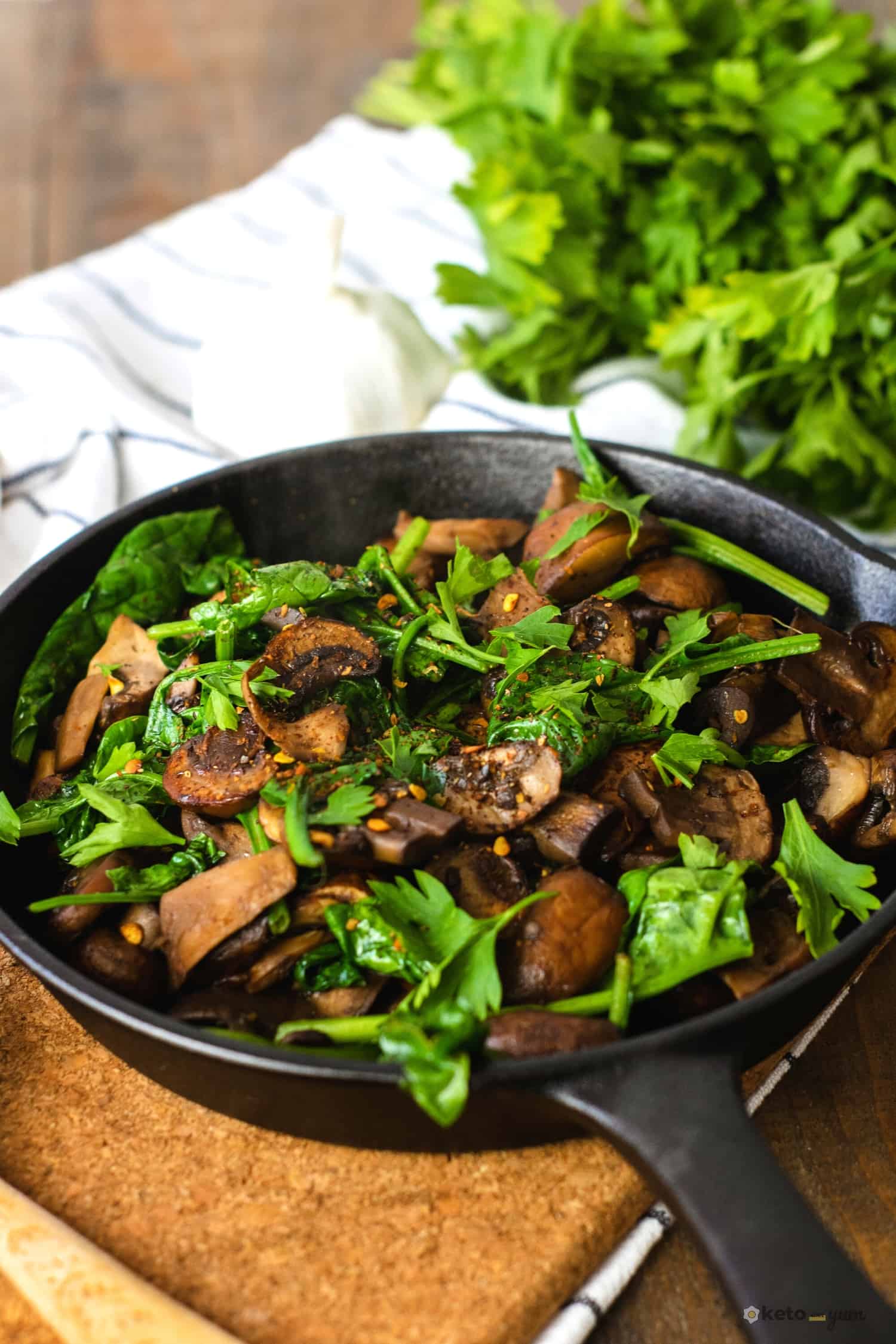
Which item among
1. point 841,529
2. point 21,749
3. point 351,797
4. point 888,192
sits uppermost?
point 888,192

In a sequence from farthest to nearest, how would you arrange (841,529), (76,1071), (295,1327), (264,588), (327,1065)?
(841,529) < (264,588) < (76,1071) < (295,1327) < (327,1065)

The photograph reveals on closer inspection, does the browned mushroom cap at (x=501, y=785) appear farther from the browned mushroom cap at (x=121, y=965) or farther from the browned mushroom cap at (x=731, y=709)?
the browned mushroom cap at (x=121, y=965)

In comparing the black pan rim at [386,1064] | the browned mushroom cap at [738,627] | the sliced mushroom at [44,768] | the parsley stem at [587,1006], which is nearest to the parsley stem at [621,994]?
the parsley stem at [587,1006]

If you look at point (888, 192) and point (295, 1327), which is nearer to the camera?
point (295, 1327)

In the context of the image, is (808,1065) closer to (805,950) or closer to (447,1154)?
(805,950)

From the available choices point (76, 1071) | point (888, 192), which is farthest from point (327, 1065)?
point (888, 192)

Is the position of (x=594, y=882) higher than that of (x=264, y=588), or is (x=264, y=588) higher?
(x=264, y=588)

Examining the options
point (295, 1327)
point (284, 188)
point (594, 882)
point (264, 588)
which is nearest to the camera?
point (295, 1327)
